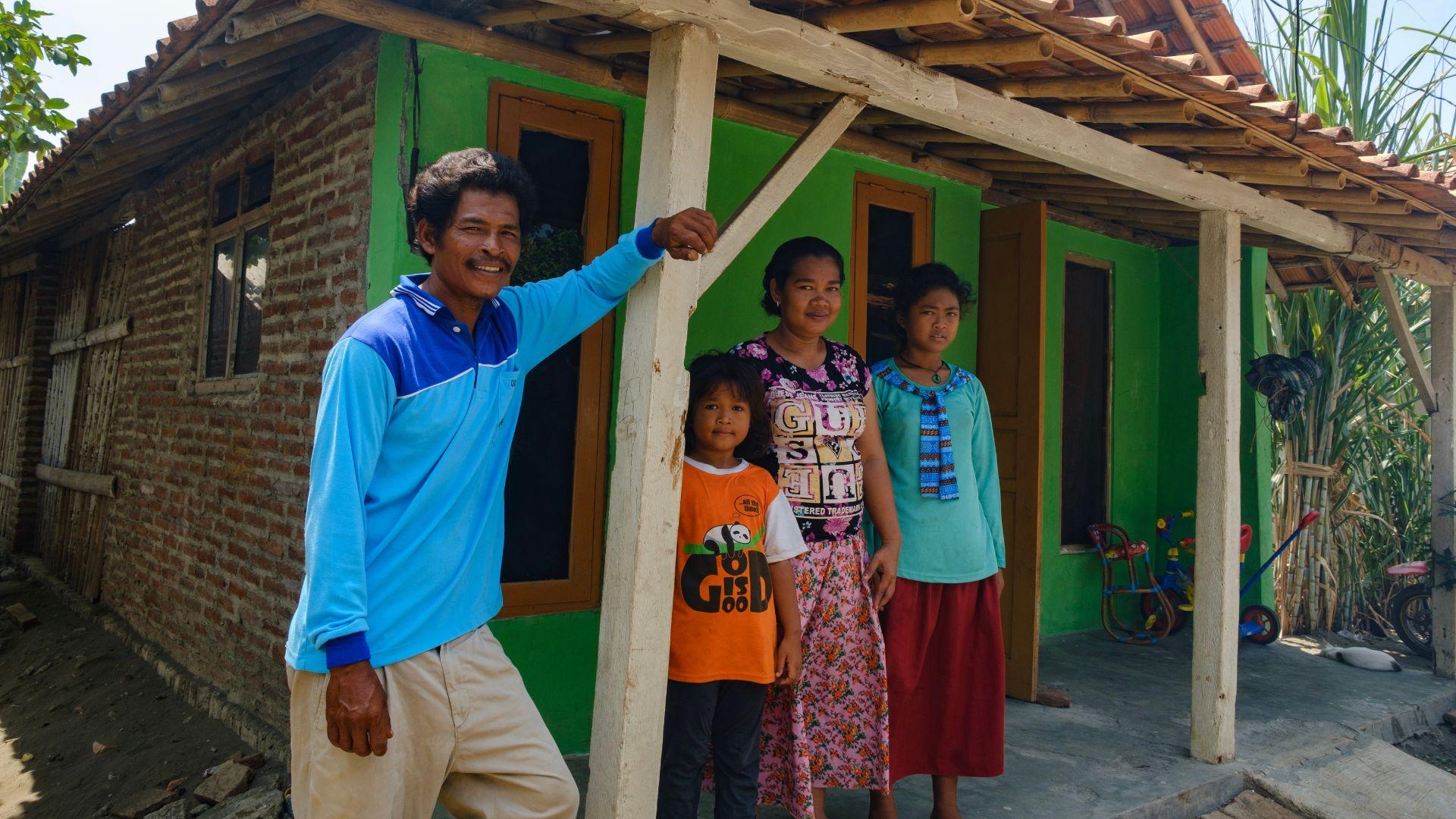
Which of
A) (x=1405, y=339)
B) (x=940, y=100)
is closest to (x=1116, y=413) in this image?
(x=1405, y=339)

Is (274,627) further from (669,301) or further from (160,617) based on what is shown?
(669,301)

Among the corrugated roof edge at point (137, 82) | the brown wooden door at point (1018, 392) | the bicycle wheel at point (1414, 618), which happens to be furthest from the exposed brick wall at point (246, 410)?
the bicycle wheel at point (1414, 618)

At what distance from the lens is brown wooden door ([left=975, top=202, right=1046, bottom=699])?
4953mm

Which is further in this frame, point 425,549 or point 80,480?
point 80,480

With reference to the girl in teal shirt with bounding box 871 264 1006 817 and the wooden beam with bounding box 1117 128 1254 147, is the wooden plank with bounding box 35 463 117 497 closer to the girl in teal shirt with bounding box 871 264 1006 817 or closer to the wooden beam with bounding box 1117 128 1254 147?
the girl in teal shirt with bounding box 871 264 1006 817

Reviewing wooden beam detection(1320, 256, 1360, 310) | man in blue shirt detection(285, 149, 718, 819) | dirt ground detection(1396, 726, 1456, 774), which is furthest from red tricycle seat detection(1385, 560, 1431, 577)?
man in blue shirt detection(285, 149, 718, 819)

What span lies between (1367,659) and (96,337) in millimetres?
9256

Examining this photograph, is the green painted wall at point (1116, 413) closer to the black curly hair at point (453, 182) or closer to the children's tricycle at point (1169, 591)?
the children's tricycle at point (1169, 591)

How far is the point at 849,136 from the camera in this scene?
15.5 ft

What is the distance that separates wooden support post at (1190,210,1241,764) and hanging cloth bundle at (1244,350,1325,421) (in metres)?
2.37

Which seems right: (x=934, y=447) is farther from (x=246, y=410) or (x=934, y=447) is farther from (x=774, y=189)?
(x=246, y=410)

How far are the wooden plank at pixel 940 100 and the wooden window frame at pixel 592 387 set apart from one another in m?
1.23

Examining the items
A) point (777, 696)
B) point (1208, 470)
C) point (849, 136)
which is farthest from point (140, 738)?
point (1208, 470)

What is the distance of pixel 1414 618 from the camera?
6891 mm
